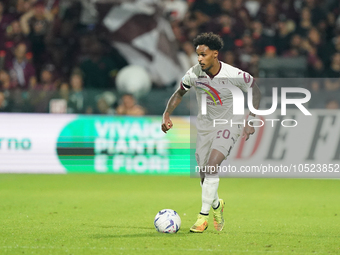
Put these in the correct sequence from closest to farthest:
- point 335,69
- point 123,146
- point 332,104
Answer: point 332,104
point 123,146
point 335,69

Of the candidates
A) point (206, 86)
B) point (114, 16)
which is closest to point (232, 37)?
point (114, 16)

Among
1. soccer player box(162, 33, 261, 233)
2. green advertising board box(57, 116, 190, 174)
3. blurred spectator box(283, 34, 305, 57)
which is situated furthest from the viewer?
blurred spectator box(283, 34, 305, 57)

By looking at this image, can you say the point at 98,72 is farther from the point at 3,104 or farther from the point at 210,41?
the point at 210,41

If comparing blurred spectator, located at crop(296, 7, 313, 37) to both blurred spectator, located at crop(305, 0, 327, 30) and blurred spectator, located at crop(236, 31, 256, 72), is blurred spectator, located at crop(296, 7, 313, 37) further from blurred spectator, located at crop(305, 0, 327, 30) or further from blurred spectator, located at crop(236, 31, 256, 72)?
blurred spectator, located at crop(236, 31, 256, 72)

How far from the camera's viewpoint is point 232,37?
582 inches

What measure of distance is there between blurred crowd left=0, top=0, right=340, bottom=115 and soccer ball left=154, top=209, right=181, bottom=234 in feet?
19.8

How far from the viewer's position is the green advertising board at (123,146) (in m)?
12.6

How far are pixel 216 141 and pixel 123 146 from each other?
6.14m

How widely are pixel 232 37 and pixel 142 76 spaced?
10.2ft

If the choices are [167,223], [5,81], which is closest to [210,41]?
[167,223]

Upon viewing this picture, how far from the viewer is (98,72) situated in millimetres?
13656

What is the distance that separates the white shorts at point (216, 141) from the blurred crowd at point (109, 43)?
5.68m

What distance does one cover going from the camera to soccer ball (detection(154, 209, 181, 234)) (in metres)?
6.48

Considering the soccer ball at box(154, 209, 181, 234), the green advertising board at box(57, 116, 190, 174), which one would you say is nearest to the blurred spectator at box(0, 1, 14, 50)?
the green advertising board at box(57, 116, 190, 174)
